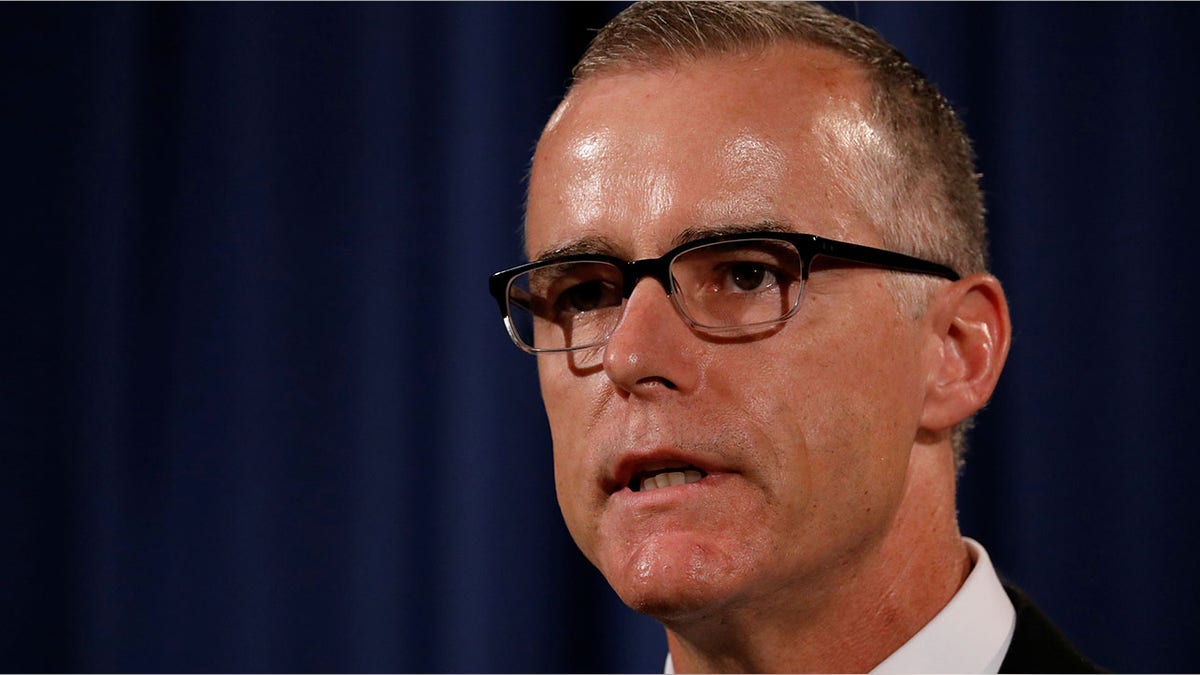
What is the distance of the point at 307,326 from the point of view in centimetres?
205

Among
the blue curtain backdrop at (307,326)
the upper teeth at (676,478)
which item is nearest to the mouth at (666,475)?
the upper teeth at (676,478)

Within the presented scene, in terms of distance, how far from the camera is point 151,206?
211cm

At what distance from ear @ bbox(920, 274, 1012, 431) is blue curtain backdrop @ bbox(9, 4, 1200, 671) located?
572mm

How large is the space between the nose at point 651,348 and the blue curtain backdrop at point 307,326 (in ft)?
2.95

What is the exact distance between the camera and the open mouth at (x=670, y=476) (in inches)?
44.3

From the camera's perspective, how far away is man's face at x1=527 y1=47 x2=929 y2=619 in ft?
3.60

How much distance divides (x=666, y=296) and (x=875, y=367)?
9.7 inches

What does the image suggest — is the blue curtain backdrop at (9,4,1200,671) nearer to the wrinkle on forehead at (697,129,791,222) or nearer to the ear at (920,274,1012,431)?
the ear at (920,274,1012,431)

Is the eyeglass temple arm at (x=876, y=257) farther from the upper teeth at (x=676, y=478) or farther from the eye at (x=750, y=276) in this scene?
the upper teeth at (x=676, y=478)

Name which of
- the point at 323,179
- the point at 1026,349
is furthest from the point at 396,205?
the point at 1026,349

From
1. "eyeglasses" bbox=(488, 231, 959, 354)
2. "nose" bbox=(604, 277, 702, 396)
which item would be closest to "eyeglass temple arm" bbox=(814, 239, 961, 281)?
"eyeglasses" bbox=(488, 231, 959, 354)

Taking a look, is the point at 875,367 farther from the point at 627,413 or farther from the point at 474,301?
the point at 474,301

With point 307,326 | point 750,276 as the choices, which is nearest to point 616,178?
point 750,276

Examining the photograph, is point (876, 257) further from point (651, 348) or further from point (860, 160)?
point (651, 348)
